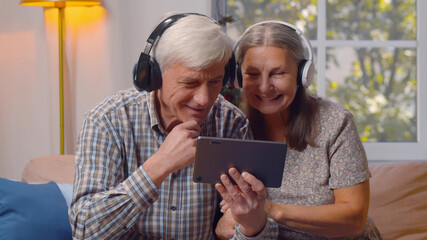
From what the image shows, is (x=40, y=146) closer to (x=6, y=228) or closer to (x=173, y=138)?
(x=6, y=228)

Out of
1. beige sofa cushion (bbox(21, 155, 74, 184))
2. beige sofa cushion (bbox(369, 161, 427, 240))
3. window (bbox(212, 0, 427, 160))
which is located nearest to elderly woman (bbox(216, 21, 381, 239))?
beige sofa cushion (bbox(369, 161, 427, 240))

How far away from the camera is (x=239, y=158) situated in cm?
122

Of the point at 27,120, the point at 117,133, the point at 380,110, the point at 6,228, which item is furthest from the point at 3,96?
the point at 380,110

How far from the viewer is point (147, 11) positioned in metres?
3.07

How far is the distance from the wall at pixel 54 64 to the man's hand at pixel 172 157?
6.04 ft

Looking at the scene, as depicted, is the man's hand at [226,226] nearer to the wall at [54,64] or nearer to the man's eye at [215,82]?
the man's eye at [215,82]

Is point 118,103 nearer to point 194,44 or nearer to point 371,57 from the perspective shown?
point 194,44

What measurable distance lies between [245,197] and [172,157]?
0.65 ft

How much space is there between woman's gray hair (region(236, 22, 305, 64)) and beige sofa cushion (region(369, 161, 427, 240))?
0.80m

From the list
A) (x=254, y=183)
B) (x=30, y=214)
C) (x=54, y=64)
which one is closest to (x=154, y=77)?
(x=254, y=183)

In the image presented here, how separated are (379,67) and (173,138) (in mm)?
2100

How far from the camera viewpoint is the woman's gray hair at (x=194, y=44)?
1.32 m

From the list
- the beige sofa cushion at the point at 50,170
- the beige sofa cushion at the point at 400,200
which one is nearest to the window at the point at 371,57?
the beige sofa cushion at the point at 400,200

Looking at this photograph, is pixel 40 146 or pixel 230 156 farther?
pixel 40 146
